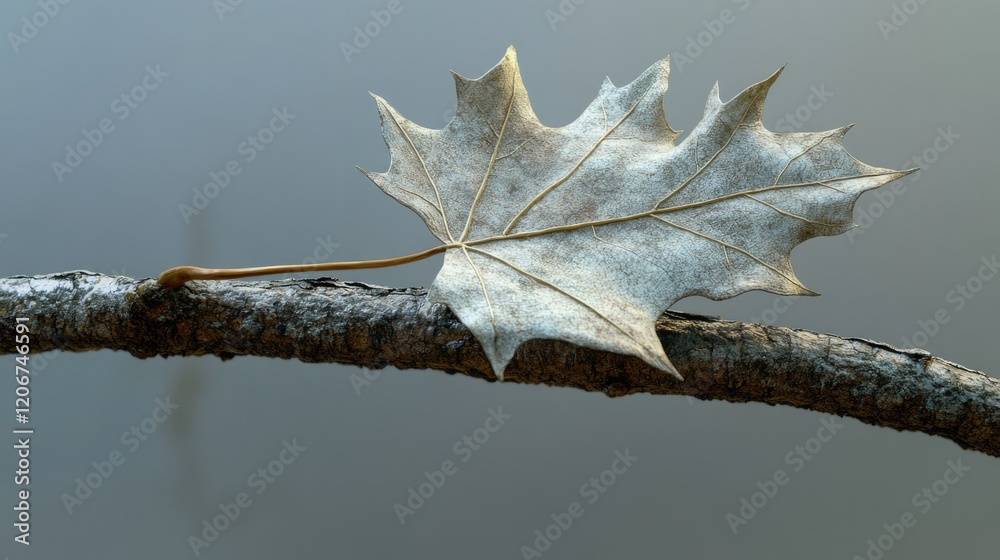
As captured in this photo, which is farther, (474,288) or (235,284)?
(235,284)

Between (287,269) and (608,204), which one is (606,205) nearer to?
(608,204)

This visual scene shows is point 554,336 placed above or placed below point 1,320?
below

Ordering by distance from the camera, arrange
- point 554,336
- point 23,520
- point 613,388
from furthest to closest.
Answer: point 23,520, point 613,388, point 554,336

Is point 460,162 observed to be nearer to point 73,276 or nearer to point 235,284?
point 235,284

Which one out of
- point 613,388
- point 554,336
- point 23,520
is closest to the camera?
point 554,336

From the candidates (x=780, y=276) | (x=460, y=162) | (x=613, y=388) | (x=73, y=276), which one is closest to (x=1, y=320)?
(x=73, y=276)
